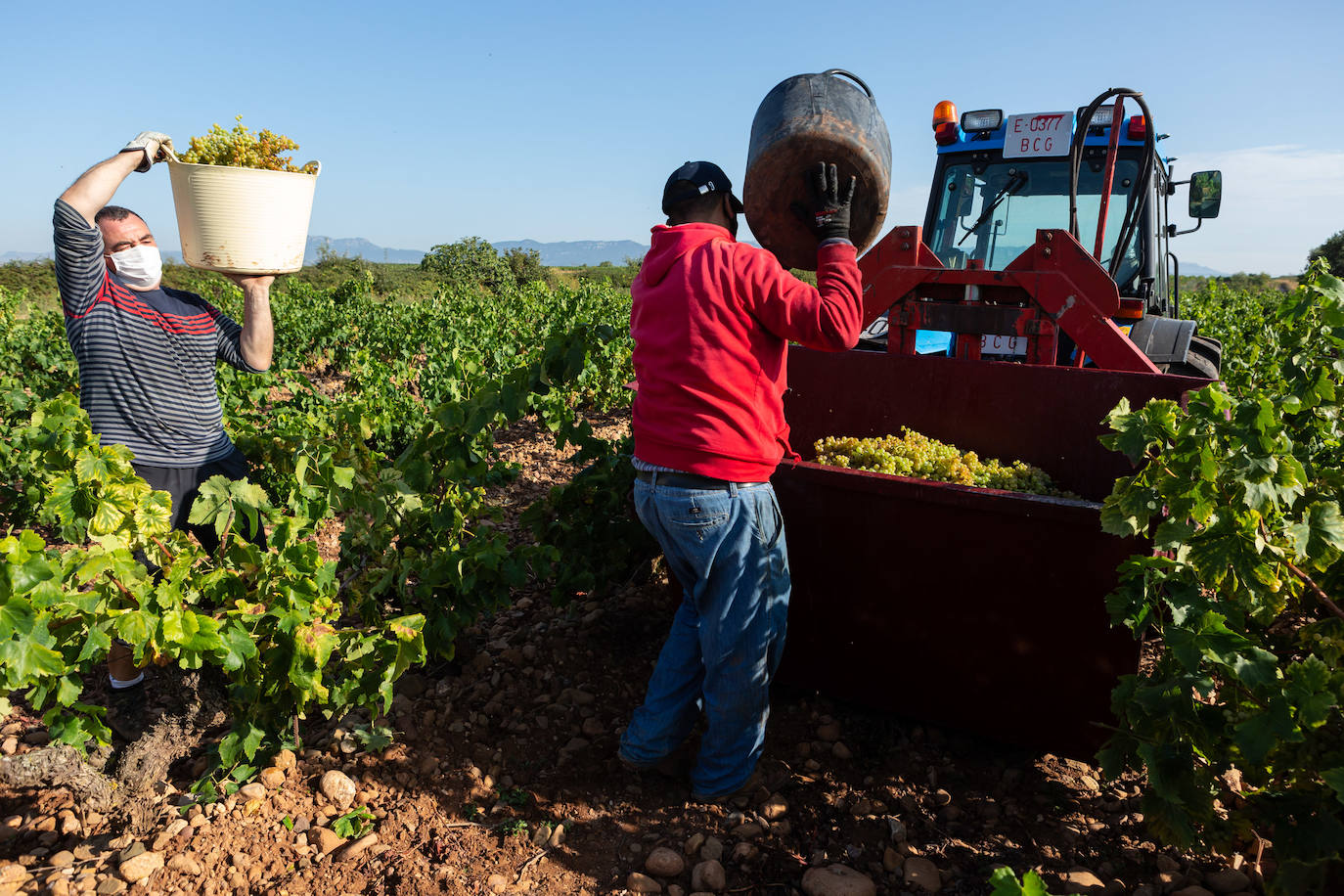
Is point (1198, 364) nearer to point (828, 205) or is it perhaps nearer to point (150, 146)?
point (828, 205)

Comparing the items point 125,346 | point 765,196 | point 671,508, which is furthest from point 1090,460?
point 125,346

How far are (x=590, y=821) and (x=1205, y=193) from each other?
18.0 feet

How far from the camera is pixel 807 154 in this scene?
3074mm

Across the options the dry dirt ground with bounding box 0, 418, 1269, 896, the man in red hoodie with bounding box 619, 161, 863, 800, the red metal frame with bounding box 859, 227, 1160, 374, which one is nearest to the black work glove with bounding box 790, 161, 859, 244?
the man in red hoodie with bounding box 619, 161, 863, 800

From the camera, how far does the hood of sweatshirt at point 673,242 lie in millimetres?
2480

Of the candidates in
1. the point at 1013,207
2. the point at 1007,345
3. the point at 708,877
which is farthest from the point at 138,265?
the point at 1013,207

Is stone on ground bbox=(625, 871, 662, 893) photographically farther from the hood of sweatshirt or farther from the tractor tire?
the tractor tire

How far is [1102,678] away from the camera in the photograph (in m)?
2.57

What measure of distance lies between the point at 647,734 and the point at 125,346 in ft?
7.74

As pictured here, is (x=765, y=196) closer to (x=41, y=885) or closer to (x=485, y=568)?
(x=485, y=568)

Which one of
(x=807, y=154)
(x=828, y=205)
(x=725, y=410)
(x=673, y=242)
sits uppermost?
(x=807, y=154)

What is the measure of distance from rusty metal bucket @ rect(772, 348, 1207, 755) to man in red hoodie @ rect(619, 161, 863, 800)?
11.5 inches

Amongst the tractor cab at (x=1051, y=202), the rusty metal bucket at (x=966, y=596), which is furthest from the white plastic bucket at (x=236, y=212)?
the tractor cab at (x=1051, y=202)

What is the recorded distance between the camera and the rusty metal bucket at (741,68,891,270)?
3.04m
